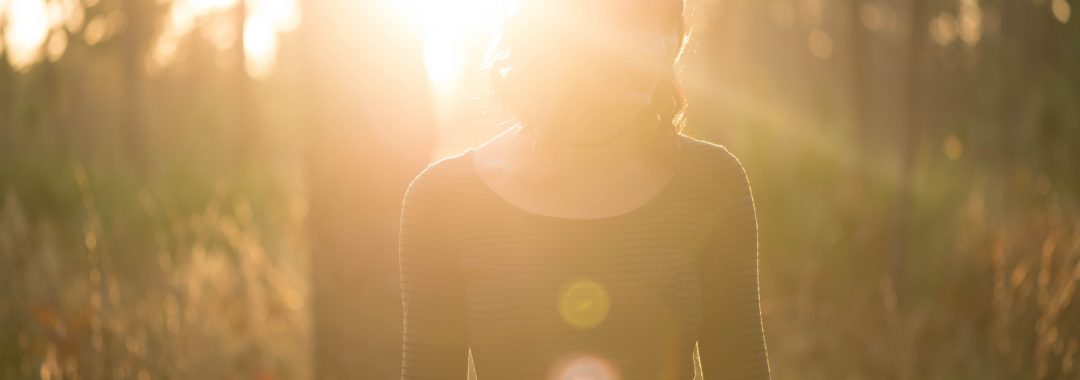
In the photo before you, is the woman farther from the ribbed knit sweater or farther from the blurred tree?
the blurred tree

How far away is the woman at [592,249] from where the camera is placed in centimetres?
179

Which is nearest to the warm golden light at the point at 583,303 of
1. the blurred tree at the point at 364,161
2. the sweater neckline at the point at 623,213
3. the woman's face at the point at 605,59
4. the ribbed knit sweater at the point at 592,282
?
the ribbed knit sweater at the point at 592,282

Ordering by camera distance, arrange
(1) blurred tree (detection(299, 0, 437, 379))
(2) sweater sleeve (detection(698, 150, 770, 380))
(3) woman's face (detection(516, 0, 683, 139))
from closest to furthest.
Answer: (3) woman's face (detection(516, 0, 683, 139)) < (2) sweater sleeve (detection(698, 150, 770, 380)) < (1) blurred tree (detection(299, 0, 437, 379))

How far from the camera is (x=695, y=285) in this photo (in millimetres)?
1808

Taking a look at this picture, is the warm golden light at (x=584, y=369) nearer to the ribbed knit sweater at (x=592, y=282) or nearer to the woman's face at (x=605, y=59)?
the ribbed knit sweater at (x=592, y=282)

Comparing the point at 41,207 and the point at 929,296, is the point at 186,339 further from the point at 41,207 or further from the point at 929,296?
the point at 41,207

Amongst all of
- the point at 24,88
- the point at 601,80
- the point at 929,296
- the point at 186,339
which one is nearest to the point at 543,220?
the point at 601,80

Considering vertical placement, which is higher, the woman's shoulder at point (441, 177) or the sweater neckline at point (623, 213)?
the woman's shoulder at point (441, 177)

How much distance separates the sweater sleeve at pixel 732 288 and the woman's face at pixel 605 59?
238mm

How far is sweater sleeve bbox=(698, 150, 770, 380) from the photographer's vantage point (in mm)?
1805

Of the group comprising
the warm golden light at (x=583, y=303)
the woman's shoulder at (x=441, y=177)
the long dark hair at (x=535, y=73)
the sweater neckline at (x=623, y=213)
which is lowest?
the warm golden light at (x=583, y=303)

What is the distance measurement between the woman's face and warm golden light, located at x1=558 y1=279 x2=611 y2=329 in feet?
0.87

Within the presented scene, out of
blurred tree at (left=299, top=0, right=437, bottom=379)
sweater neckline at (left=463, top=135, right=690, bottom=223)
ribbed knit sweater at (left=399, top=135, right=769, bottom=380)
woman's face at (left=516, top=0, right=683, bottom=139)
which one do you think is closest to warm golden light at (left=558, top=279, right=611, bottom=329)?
ribbed knit sweater at (left=399, top=135, right=769, bottom=380)

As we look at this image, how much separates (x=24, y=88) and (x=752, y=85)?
11.4m
